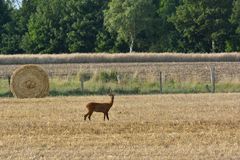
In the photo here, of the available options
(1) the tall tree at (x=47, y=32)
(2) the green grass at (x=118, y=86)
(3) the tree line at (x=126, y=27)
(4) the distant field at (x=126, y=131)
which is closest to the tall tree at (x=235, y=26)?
(3) the tree line at (x=126, y=27)

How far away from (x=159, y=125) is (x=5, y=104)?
857 centimetres

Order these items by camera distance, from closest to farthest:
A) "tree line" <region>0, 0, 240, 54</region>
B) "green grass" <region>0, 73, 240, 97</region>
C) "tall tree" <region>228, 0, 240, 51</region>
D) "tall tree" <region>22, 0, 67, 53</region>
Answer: "green grass" <region>0, 73, 240, 97</region>, "tall tree" <region>228, 0, 240, 51</region>, "tree line" <region>0, 0, 240, 54</region>, "tall tree" <region>22, 0, 67, 53</region>

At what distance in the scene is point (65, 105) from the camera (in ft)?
82.2

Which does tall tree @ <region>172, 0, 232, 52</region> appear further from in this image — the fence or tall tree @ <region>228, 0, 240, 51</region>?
the fence

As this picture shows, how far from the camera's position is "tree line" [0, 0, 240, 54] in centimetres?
7531

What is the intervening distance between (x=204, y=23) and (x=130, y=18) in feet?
23.4

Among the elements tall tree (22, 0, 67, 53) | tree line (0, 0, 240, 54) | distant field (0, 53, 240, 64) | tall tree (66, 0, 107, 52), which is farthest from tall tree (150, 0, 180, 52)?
distant field (0, 53, 240, 64)

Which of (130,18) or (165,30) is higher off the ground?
(130,18)

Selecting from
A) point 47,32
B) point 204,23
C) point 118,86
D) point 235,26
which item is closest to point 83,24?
point 47,32

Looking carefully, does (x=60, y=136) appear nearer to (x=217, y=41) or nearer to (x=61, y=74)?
(x=61, y=74)

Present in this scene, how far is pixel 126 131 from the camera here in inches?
690

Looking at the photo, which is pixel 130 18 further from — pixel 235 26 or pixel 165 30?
pixel 235 26

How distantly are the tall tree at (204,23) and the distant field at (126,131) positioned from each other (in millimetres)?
49786

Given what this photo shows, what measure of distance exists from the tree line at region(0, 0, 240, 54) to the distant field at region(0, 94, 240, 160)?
1977 inches
